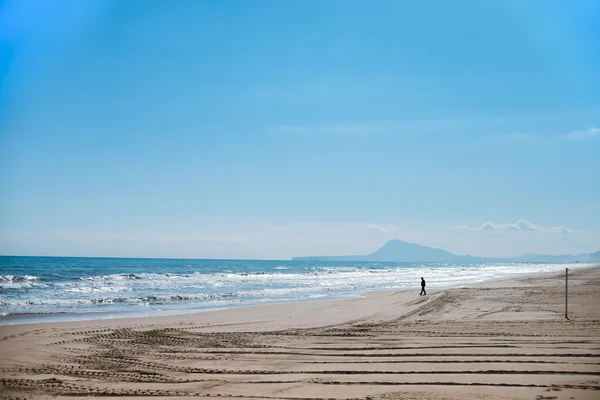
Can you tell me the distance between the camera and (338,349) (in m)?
11.9

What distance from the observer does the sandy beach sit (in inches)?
326

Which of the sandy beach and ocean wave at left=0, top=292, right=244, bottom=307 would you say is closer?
the sandy beach

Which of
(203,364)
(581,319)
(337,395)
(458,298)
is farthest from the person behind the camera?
(458,298)

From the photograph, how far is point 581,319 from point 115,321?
15.4 m

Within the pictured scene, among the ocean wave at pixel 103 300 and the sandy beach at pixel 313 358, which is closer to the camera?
the sandy beach at pixel 313 358

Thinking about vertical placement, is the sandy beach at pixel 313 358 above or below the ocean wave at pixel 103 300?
above

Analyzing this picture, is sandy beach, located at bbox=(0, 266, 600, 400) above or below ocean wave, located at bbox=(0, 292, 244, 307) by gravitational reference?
above

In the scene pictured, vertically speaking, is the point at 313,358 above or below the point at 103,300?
above

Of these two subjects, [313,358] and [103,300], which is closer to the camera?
[313,358]

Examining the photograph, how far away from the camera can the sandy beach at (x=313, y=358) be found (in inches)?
326

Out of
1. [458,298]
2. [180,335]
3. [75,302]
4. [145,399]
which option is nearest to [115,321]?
[180,335]

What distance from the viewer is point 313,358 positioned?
10930mm

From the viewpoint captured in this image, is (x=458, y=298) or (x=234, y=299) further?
(x=234, y=299)

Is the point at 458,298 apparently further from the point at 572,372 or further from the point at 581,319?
the point at 572,372
